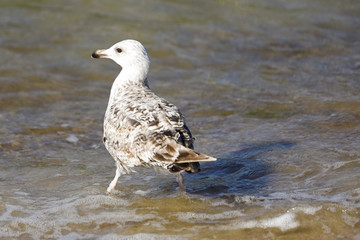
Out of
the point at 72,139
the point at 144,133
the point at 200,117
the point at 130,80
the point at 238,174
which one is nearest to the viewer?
the point at 144,133

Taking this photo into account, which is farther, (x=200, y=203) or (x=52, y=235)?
(x=200, y=203)

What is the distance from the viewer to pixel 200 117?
888 centimetres

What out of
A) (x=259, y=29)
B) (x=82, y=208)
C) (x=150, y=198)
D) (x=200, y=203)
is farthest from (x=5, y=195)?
(x=259, y=29)

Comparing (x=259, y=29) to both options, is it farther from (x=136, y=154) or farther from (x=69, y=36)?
(x=136, y=154)

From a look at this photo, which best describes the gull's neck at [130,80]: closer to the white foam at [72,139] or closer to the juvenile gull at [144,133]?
the juvenile gull at [144,133]

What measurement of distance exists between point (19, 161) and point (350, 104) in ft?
14.4

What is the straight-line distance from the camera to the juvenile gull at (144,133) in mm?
5371

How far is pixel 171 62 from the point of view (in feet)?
36.8

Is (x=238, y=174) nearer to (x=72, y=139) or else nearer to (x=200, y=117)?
(x=200, y=117)

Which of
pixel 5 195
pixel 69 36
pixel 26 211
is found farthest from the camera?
pixel 69 36

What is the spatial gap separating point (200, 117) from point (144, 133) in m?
3.22

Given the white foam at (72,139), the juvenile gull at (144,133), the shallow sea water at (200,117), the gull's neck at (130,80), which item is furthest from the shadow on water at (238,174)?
the white foam at (72,139)

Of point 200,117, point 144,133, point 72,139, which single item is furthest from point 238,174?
point 72,139

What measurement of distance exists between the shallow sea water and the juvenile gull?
1.66 feet
